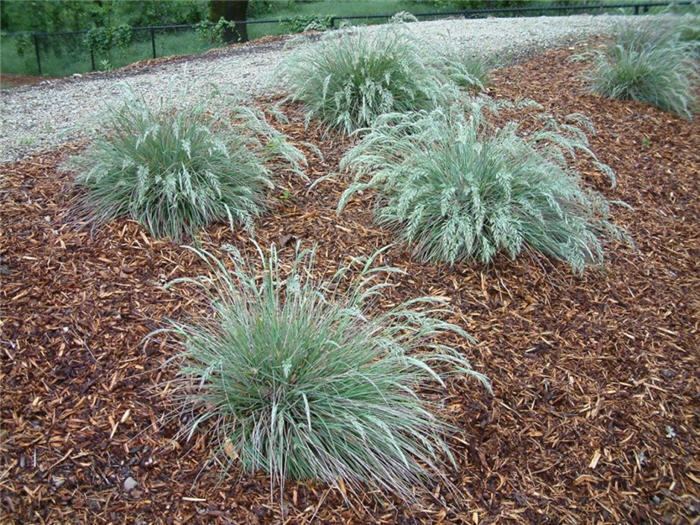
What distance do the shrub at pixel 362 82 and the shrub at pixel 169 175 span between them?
3.41 feet

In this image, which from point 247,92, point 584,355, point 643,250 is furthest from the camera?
point 247,92

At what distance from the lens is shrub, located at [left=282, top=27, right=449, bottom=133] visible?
4.61m

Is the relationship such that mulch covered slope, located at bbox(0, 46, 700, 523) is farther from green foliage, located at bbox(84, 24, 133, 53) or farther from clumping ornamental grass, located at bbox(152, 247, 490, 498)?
green foliage, located at bbox(84, 24, 133, 53)

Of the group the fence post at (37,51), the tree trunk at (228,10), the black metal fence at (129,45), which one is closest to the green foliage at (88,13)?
the black metal fence at (129,45)

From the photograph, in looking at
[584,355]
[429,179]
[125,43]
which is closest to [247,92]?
[429,179]

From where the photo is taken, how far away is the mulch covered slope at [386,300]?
2340 millimetres

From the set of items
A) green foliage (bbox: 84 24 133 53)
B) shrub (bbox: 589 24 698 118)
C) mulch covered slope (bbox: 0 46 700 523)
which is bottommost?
mulch covered slope (bbox: 0 46 700 523)

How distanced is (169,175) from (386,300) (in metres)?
1.30

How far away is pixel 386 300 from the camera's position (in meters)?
3.22

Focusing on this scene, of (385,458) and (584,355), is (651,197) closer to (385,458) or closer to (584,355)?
(584,355)

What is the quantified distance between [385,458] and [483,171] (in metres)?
1.81

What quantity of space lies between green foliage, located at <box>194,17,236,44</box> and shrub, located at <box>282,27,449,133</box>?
15.7ft

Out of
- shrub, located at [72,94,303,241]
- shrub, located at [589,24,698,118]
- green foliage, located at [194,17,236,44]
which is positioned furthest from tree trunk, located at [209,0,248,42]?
shrub, located at [72,94,303,241]

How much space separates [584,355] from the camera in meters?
3.17
